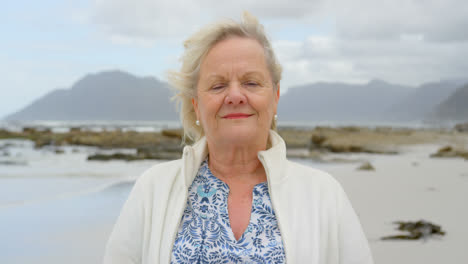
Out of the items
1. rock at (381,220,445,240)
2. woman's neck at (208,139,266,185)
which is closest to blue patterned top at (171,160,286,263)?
woman's neck at (208,139,266,185)

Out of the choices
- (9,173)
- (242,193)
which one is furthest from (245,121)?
(9,173)

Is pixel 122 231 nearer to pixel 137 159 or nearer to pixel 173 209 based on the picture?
pixel 173 209

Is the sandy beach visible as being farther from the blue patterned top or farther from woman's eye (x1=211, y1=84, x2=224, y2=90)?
woman's eye (x1=211, y1=84, x2=224, y2=90)

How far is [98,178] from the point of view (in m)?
8.71

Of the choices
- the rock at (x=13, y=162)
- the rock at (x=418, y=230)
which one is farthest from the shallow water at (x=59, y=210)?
the rock at (x=418, y=230)

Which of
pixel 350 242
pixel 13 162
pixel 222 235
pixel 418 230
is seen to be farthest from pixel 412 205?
pixel 13 162

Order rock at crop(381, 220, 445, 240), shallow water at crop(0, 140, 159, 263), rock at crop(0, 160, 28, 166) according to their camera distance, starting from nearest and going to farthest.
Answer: shallow water at crop(0, 140, 159, 263)
rock at crop(381, 220, 445, 240)
rock at crop(0, 160, 28, 166)

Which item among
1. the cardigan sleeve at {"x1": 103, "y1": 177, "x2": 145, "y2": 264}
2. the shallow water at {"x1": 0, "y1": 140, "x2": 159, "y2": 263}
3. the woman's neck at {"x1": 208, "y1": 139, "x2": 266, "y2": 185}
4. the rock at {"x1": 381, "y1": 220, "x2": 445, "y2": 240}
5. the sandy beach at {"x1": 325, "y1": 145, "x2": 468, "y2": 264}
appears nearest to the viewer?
the cardigan sleeve at {"x1": 103, "y1": 177, "x2": 145, "y2": 264}

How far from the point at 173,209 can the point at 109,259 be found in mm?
357

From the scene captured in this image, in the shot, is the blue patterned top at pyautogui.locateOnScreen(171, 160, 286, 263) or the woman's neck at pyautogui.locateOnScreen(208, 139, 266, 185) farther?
the woman's neck at pyautogui.locateOnScreen(208, 139, 266, 185)

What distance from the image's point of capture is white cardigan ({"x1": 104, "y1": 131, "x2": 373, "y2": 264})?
1862mm

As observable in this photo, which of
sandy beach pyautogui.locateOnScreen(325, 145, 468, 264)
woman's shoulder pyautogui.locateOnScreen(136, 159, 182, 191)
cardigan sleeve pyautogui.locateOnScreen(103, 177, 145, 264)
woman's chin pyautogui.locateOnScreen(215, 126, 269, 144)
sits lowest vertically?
sandy beach pyautogui.locateOnScreen(325, 145, 468, 264)

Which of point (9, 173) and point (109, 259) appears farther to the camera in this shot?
point (9, 173)

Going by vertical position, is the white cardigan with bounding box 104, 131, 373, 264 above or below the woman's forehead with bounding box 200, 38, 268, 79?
below
